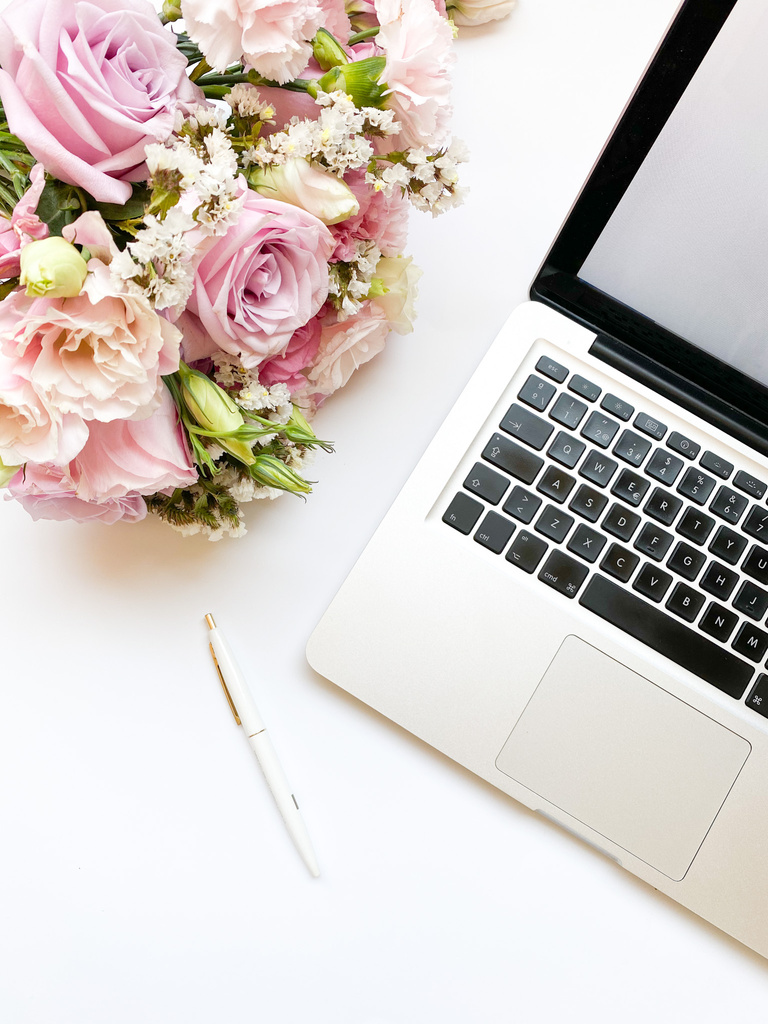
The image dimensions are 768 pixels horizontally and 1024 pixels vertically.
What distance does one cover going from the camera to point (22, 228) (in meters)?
0.35

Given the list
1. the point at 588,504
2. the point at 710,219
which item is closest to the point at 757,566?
the point at 588,504

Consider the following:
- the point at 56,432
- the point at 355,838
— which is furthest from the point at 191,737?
the point at 56,432

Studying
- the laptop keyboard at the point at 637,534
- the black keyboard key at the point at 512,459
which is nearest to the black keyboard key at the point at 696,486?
the laptop keyboard at the point at 637,534

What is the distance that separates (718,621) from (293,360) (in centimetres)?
34

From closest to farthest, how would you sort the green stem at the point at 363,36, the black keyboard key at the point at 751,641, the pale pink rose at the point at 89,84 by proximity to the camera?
the pale pink rose at the point at 89,84 < the green stem at the point at 363,36 < the black keyboard key at the point at 751,641

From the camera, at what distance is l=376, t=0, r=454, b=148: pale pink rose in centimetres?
38

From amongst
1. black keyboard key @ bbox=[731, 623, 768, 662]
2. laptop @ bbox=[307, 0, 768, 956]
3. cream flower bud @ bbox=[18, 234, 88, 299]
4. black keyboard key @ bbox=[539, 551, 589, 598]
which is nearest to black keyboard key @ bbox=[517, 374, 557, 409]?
laptop @ bbox=[307, 0, 768, 956]

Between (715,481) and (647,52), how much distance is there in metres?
0.36

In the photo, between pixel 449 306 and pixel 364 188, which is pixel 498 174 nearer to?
pixel 449 306

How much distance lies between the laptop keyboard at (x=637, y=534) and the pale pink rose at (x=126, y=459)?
0.69ft

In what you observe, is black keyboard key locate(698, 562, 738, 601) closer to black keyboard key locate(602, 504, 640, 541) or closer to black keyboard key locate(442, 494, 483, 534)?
black keyboard key locate(602, 504, 640, 541)

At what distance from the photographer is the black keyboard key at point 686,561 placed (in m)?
0.53

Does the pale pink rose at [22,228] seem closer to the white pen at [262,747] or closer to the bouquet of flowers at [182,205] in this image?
the bouquet of flowers at [182,205]

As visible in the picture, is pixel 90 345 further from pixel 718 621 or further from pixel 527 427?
pixel 718 621
